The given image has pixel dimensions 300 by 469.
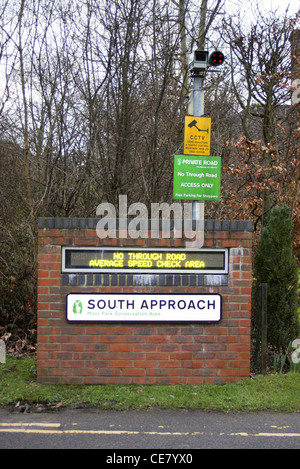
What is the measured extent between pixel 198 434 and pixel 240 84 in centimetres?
1039

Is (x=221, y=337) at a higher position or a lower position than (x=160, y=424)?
higher

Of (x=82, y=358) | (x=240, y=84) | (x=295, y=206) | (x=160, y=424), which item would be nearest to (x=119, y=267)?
(x=82, y=358)

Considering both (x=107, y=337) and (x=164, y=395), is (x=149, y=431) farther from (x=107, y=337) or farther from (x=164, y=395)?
(x=107, y=337)

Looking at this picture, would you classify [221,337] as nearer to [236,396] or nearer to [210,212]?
[236,396]

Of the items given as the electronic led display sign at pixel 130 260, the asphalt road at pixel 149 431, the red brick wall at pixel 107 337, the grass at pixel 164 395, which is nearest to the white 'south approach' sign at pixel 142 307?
the red brick wall at pixel 107 337

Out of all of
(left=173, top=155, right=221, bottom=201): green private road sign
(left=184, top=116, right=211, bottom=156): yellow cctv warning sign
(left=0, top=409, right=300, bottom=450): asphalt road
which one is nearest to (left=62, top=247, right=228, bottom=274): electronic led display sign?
Result: (left=173, top=155, right=221, bottom=201): green private road sign

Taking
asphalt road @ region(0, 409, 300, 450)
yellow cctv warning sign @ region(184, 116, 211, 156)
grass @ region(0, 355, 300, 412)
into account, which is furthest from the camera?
yellow cctv warning sign @ region(184, 116, 211, 156)

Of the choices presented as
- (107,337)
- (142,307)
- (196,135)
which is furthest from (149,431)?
(196,135)

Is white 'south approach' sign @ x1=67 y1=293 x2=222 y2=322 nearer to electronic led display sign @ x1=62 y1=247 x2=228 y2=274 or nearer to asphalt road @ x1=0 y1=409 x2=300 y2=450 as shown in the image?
electronic led display sign @ x1=62 y1=247 x2=228 y2=274

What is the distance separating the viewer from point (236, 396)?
5977 mm

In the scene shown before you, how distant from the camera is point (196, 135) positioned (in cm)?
664

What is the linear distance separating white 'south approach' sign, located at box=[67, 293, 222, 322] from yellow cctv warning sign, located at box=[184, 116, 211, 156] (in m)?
1.89

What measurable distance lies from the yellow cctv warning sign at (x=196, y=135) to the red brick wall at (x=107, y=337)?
39.2 inches

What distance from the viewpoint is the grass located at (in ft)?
18.9
